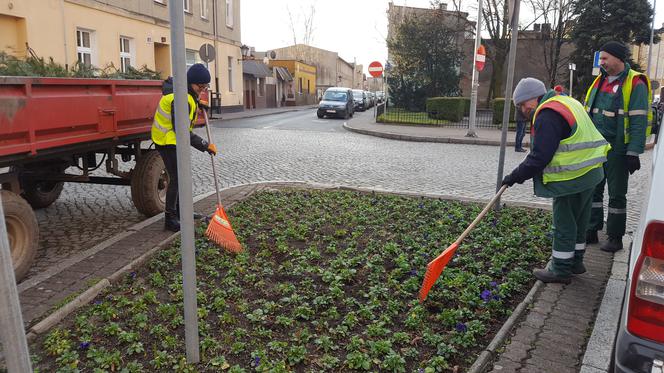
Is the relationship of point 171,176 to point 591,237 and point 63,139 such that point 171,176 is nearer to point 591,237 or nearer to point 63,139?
point 63,139

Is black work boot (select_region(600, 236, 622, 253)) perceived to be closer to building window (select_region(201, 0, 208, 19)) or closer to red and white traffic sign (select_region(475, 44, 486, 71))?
red and white traffic sign (select_region(475, 44, 486, 71))

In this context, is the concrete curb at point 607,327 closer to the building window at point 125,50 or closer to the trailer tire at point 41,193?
the trailer tire at point 41,193

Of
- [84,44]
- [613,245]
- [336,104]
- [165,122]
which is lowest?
[613,245]

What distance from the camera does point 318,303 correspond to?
3.68 m

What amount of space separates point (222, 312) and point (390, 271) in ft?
4.77

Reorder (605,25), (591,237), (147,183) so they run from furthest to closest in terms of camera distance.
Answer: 1. (605,25)
2. (147,183)
3. (591,237)

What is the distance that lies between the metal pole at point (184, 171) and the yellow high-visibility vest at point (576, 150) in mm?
2539

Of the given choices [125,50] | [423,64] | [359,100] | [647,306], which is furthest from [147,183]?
[359,100]

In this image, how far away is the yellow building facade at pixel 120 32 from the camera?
1490 cm

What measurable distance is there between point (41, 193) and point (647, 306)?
6.43 meters

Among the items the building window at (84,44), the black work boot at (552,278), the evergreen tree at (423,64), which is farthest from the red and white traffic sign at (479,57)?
the black work boot at (552,278)

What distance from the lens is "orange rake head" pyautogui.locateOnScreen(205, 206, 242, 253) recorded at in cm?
472

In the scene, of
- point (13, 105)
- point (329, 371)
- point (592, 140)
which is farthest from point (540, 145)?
point (13, 105)

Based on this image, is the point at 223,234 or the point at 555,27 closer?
the point at 223,234
